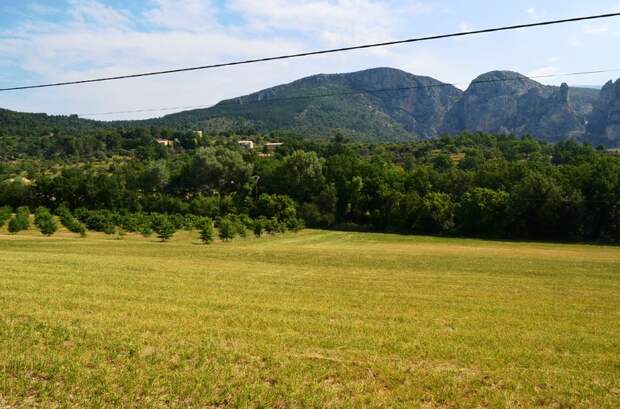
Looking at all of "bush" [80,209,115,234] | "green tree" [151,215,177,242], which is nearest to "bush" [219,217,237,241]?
"green tree" [151,215,177,242]

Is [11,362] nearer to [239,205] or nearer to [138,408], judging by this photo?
[138,408]

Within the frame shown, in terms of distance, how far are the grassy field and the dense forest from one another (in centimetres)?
4325

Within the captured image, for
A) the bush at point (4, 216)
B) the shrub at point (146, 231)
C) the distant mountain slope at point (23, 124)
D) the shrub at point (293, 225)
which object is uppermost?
the distant mountain slope at point (23, 124)

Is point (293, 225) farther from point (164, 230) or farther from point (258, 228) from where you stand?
point (164, 230)

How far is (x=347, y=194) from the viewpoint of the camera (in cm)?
8844

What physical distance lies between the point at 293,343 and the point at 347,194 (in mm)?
78804

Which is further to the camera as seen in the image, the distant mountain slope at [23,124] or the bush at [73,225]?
the distant mountain slope at [23,124]

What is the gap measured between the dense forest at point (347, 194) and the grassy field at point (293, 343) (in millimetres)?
43249

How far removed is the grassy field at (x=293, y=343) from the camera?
7.47 meters

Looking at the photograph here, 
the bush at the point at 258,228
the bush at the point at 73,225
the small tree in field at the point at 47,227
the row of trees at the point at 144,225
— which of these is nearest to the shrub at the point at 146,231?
the row of trees at the point at 144,225

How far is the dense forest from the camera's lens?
225 ft

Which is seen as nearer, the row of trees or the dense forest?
the row of trees

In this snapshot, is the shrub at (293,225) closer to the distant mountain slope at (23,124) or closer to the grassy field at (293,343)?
the grassy field at (293,343)

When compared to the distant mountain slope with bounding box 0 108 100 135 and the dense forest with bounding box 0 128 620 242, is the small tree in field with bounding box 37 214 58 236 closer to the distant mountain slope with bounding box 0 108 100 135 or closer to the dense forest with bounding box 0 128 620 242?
the dense forest with bounding box 0 128 620 242
